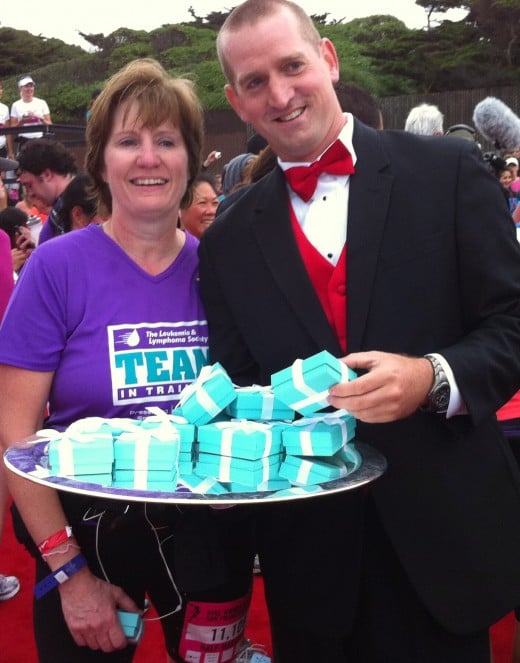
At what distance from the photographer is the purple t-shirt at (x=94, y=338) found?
1.81 meters

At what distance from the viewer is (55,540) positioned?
1794 mm

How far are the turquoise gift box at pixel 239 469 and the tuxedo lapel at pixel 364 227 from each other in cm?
34

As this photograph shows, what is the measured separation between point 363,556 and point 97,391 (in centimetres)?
73

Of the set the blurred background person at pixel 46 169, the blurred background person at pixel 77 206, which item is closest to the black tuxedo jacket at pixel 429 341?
the blurred background person at pixel 77 206

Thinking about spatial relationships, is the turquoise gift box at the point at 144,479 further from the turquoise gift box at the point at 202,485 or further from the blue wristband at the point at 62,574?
the blue wristband at the point at 62,574

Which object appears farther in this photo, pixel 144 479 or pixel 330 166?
pixel 330 166

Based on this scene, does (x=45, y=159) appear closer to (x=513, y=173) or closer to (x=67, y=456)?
(x=67, y=456)

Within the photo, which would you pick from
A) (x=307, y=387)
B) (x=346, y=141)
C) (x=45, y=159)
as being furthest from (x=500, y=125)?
(x=307, y=387)

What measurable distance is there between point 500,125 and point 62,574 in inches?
189

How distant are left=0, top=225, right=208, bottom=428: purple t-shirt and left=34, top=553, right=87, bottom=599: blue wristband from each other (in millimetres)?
330

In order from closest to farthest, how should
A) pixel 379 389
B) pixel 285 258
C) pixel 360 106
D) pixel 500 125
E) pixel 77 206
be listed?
pixel 379 389 < pixel 285 258 < pixel 360 106 < pixel 77 206 < pixel 500 125

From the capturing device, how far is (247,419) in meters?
1.58

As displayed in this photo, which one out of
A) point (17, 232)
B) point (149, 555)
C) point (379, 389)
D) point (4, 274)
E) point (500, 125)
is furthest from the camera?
point (500, 125)

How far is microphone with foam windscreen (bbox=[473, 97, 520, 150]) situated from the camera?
5488 millimetres
